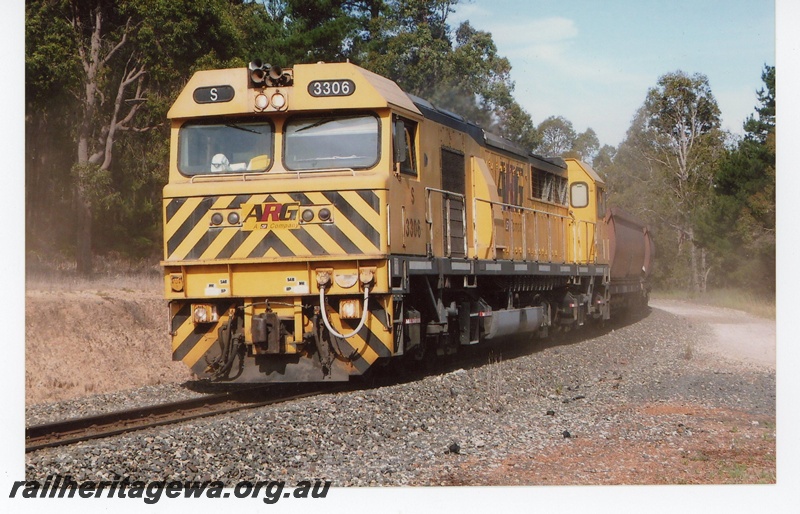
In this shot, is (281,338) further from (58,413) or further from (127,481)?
(127,481)

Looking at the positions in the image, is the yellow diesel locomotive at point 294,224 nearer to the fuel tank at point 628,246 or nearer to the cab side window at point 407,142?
the cab side window at point 407,142

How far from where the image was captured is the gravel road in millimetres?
6887

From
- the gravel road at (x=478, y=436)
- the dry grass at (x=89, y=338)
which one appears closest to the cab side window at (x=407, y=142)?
the gravel road at (x=478, y=436)

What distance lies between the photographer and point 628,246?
22.9 metres

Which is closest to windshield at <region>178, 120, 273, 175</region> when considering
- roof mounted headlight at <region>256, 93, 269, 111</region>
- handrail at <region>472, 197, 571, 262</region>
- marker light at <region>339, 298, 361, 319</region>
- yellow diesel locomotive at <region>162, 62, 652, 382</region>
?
yellow diesel locomotive at <region>162, 62, 652, 382</region>

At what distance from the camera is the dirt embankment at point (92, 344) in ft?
41.3

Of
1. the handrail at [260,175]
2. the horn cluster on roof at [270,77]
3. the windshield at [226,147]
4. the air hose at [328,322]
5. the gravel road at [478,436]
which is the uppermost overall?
the horn cluster on roof at [270,77]

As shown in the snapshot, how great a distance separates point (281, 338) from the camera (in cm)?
975

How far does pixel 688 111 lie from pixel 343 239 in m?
23.3

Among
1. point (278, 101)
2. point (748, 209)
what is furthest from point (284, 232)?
point (748, 209)

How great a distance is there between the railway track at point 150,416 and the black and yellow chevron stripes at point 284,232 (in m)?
1.57

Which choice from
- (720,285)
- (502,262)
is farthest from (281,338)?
(720,285)

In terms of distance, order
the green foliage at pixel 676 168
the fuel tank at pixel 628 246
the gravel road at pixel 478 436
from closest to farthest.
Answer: the gravel road at pixel 478 436, the fuel tank at pixel 628 246, the green foliage at pixel 676 168

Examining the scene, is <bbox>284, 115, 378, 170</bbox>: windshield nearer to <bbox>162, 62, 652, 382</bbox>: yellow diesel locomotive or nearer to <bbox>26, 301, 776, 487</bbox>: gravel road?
<bbox>162, 62, 652, 382</bbox>: yellow diesel locomotive
